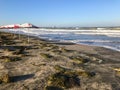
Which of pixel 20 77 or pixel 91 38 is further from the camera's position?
pixel 91 38

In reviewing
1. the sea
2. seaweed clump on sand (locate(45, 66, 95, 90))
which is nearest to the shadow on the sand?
seaweed clump on sand (locate(45, 66, 95, 90))

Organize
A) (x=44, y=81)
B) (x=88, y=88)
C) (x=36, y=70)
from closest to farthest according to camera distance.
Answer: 1. (x=88, y=88)
2. (x=44, y=81)
3. (x=36, y=70)

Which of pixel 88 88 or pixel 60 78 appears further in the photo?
pixel 60 78

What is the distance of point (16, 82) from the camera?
9883 mm

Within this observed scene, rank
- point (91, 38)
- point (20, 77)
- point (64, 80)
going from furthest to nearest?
point (91, 38), point (20, 77), point (64, 80)

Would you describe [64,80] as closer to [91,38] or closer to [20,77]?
[20,77]

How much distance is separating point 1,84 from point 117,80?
599 cm

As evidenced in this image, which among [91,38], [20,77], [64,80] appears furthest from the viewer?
[91,38]

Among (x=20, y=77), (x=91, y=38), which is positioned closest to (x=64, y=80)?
(x=20, y=77)

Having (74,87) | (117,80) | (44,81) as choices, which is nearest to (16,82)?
(44,81)

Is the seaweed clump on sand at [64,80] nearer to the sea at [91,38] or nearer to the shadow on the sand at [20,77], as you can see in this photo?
the shadow on the sand at [20,77]

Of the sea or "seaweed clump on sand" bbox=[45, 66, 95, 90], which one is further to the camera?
the sea

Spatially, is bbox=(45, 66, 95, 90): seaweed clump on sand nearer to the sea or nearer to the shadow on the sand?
the shadow on the sand

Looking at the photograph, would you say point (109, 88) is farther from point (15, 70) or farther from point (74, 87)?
point (15, 70)
